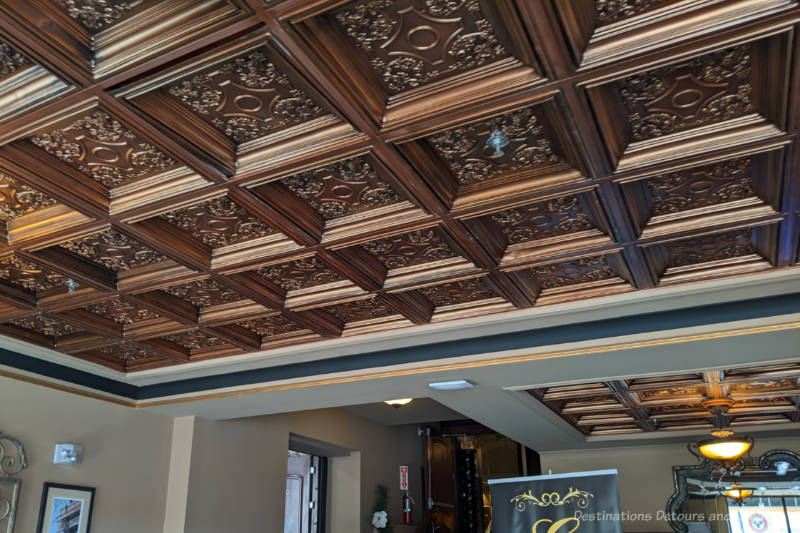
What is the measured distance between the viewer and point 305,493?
8.97 metres

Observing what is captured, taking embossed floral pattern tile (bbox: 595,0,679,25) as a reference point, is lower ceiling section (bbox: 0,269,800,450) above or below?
below

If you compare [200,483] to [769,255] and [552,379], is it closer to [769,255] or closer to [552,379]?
[552,379]

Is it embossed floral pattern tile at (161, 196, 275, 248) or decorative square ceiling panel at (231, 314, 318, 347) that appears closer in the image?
embossed floral pattern tile at (161, 196, 275, 248)

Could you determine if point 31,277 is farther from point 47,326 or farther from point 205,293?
point 205,293

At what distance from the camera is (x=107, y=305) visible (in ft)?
15.4

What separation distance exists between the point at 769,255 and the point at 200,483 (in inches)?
212

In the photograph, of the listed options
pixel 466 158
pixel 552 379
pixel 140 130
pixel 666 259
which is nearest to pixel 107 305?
pixel 140 130

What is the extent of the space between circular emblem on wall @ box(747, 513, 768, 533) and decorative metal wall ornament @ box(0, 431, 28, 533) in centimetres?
805

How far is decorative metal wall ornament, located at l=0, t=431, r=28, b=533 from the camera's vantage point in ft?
16.4

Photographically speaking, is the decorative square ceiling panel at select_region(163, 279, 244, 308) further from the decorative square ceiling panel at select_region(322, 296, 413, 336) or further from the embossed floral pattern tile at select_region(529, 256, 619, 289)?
the embossed floral pattern tile at select_region(529, 256, 619, 289)

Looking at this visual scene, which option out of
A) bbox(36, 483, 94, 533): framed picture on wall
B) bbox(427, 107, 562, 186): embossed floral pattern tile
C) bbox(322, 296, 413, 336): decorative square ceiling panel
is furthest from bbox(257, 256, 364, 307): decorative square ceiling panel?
bbox(36, 483, 94, 533): framed picture on wall

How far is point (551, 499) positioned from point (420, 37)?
11.1 ft

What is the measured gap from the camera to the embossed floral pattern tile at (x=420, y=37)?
2184 millimetres

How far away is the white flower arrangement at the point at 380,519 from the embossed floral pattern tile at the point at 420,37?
24.8ft
